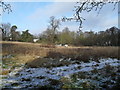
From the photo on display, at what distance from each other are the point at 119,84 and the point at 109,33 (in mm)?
32502

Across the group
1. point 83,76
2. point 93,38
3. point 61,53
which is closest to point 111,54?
point 61,53

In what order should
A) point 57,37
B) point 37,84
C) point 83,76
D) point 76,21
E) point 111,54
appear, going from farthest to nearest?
point 57,37
point 111,54
point 83,76
point 37,84
point 76,21

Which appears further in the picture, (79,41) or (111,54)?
(79,41)

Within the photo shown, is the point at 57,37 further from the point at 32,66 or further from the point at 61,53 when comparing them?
the point at 32,66

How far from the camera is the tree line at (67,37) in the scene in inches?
1470

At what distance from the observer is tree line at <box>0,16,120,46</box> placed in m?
37.3

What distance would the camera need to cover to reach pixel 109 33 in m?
39.7

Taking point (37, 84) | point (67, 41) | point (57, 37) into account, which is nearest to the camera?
point (37, 84)

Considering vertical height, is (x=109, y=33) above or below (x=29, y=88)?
above

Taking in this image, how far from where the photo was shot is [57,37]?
173ft

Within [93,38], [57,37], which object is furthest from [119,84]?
[57,37]

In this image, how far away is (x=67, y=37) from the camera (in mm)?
49750

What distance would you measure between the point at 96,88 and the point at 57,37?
44.6 metres

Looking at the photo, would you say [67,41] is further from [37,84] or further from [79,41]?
[37,84]
